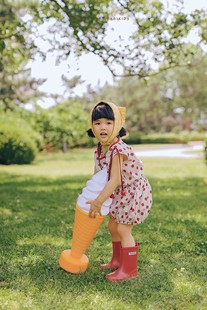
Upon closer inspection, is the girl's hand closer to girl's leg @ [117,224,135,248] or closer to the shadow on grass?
girl's leg @ [117,224,135,248]

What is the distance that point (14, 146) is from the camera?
15906mm

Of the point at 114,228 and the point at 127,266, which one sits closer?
the point at 127,266

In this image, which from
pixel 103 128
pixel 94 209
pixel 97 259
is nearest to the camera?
pixel 94 209

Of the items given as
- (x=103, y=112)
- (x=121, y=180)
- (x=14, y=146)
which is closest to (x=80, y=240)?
→ (x=121, y=180)

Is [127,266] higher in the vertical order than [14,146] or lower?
higher

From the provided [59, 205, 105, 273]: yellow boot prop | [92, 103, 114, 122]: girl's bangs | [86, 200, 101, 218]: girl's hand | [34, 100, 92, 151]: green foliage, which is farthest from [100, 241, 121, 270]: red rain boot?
[34, 100, 92, 151]: green foliage

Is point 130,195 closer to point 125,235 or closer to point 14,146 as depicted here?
point 125,235

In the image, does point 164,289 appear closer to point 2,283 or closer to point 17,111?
point 2,283

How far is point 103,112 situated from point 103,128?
0.12 m

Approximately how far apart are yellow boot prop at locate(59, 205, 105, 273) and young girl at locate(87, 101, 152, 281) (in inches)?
8.4

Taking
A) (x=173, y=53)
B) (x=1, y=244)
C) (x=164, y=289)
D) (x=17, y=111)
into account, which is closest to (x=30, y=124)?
(x=17, y=111)

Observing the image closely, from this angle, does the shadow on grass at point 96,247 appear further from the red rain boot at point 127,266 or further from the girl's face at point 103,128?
the girl's face at point 103,128

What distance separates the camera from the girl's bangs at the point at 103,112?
11.3 ft

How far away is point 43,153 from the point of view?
891 inches
